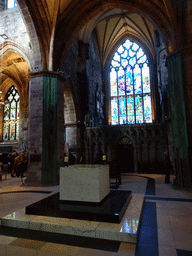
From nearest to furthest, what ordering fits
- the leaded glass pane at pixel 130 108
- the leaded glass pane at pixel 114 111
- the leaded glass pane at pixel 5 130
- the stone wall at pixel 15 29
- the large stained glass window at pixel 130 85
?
the stone wall at pixel 15 29
the large stained glass window at pixel 130 85
the leaded glass pane at pixel 130 108
the leaded glass pane at pixel 114 111
the leaded glass pane at pixel 5 130

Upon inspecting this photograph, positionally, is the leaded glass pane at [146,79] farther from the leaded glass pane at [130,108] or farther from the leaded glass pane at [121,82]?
the leaded glass pane at [121,82]

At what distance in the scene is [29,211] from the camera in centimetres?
357

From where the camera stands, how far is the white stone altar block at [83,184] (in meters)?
3.69

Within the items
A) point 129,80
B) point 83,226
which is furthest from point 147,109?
point 83,226

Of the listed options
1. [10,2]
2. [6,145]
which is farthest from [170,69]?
[6,145]

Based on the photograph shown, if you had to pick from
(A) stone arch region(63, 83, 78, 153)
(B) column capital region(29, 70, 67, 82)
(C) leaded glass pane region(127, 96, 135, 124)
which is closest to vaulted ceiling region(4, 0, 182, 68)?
(B) column capital region(29, 70, 67, 82)

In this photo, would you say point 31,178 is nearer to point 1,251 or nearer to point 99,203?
point 99,203

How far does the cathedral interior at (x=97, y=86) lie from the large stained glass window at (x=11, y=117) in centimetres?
11

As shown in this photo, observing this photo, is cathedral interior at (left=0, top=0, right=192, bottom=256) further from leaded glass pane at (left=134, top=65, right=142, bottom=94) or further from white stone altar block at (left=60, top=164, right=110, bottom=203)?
white stone altar block at (left=60, top=164, right=110, bottom=203)

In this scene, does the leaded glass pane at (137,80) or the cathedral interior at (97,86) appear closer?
the cathedral interior at (97,86)

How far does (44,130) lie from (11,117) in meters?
13.6

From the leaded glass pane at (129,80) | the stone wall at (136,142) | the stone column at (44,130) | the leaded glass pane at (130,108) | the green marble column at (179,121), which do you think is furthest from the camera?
the leaded glass pane at (129,80)

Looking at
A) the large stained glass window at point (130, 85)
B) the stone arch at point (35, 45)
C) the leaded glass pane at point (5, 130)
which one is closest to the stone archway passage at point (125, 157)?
the large stained glass window at point (130, 85)

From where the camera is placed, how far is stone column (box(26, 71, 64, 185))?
818 centimetres
